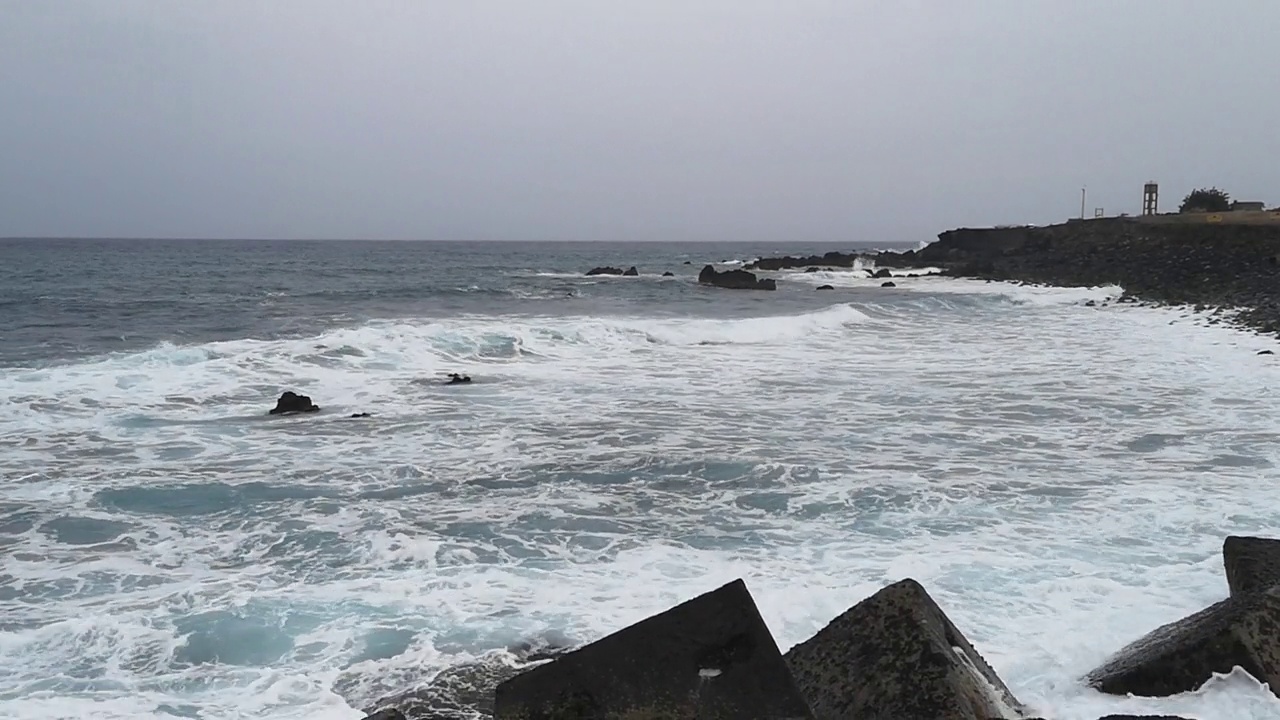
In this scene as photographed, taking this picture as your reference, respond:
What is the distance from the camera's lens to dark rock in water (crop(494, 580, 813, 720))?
133 inches

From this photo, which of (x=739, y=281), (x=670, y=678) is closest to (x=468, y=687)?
(x=670, y=678)

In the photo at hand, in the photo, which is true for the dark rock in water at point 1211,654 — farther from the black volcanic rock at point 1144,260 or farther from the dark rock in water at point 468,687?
the black volcanic rock at point 1144,260

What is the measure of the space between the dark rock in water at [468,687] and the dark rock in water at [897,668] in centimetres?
151

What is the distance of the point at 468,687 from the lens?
4.88 m

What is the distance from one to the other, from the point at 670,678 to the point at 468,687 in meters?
1.81

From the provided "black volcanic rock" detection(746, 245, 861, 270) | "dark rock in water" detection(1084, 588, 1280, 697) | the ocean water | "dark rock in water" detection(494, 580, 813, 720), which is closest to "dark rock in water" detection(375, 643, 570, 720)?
the ocean water

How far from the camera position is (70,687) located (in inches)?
194

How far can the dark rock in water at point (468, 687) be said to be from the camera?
15.3 feet

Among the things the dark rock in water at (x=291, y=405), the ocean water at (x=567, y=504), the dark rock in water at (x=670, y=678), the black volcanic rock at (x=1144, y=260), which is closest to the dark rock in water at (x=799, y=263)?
the black volcanic rock at (x=1144, y=260)

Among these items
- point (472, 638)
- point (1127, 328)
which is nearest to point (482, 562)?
point (472, 638)

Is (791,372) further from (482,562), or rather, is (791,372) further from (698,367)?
(482,562)

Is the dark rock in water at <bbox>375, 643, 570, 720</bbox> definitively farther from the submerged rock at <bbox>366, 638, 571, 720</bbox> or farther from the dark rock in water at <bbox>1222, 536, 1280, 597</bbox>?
the dark rock in water at <bbox>1222, 536, 1280, 597</bbox>

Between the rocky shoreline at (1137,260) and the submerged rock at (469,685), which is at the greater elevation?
the rocky shoreline at (1137,260)

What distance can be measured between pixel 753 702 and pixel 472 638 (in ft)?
8.13
